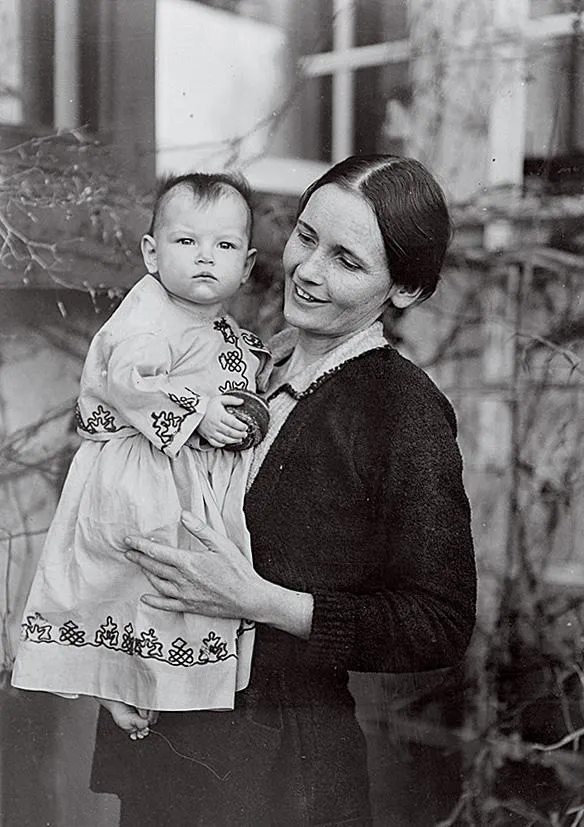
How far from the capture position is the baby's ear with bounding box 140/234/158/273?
3.89 feet

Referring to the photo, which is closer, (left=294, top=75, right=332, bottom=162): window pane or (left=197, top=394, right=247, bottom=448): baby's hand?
(left=197, top=394, right=247, bottom=448): baby's hand

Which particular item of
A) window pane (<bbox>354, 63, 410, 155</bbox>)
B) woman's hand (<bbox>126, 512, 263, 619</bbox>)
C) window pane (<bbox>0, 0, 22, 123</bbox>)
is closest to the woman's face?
window pane (<bbox>354, 63, 410, 155</bbox>)

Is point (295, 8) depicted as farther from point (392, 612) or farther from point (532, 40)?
point (392, 612)

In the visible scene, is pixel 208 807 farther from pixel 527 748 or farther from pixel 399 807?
pixel 527 748

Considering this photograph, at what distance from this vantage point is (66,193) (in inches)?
50.8

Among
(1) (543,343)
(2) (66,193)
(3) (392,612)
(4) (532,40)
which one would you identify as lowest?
(3) (392,612)

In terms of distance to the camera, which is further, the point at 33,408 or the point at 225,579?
the point at 33,408

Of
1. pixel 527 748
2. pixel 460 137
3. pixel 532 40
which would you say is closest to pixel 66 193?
pixel 460 137

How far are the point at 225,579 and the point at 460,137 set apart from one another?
0.58m

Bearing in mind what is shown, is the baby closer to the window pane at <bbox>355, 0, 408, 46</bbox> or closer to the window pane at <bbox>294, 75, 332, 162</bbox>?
the window pane at <bbox>294, 75, 332, 162</bbox>

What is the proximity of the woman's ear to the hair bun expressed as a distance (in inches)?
7.4

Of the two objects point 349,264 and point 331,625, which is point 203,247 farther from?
point 331,625

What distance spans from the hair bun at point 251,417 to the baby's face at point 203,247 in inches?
4.7

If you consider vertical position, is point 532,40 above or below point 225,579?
above
